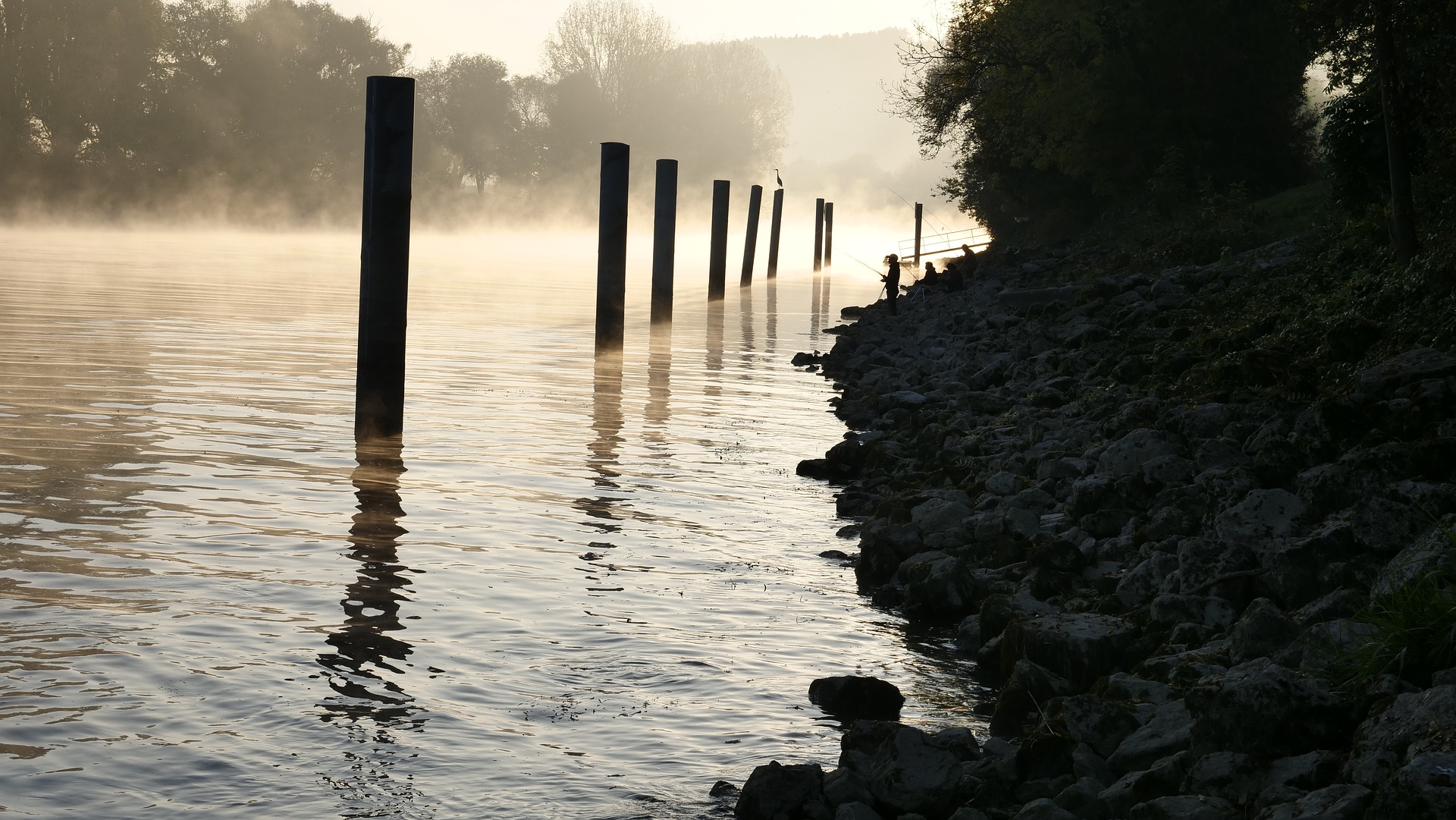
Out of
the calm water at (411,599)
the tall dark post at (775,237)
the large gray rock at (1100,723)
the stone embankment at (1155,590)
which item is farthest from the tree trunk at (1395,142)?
the tall dark post at (775,237)

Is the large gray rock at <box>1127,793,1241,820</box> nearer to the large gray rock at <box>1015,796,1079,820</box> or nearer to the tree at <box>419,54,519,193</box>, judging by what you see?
the large gray rock at <box>1015,796,1079,820</box>

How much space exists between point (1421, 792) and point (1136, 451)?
571 cm

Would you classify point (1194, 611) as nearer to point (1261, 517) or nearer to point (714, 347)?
point (1261, 517)

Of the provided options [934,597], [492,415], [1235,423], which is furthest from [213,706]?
[492,415]

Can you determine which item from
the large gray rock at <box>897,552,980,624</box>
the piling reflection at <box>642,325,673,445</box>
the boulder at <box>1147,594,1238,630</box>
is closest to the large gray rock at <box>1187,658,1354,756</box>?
the boulder at <box>1147,594,1238,630</box>

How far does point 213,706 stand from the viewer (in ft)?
21.4

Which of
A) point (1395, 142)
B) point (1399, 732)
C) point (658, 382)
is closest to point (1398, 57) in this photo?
point (1395, 142)

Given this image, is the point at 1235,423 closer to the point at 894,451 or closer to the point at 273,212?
the point at 894,451

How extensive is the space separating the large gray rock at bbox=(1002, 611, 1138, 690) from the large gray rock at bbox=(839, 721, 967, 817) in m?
1.39

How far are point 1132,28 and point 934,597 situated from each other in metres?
25.9

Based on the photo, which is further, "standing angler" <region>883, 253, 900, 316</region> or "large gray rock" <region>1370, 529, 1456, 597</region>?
"standing angler" <region>883, 253, 900, 316</region>

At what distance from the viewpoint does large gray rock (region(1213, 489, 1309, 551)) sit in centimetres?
787

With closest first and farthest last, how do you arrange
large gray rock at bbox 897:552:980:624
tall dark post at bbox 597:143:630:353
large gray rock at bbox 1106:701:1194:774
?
large gray rock at bbox 1106:701:1194:774 → large gray rock at bbox 897:552:980:624 → tall dark post at bbox 597:143:630:353

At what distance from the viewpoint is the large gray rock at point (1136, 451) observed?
384 inches
